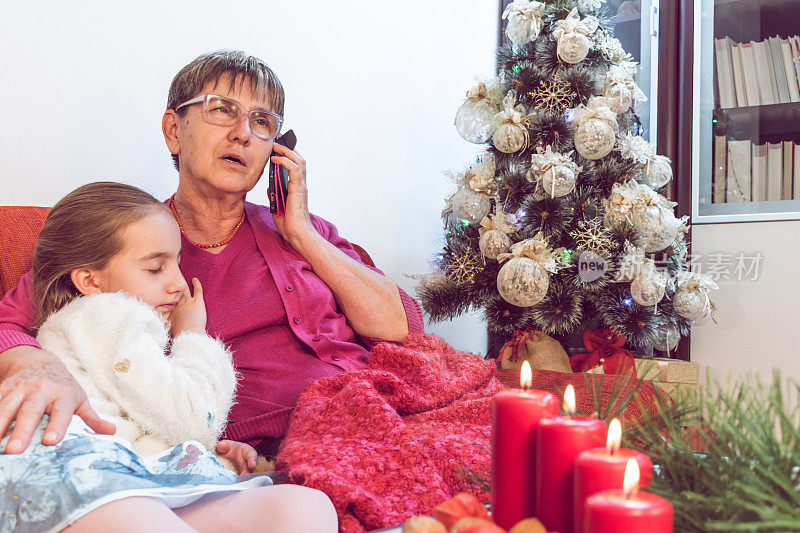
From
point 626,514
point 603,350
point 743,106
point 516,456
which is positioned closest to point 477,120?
point 603,350

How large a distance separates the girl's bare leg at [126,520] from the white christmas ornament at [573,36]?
6.33ft

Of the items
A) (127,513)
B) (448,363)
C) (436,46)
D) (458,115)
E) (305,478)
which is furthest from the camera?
(436,46)

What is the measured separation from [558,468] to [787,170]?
2704mm

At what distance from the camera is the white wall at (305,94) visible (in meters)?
1.56

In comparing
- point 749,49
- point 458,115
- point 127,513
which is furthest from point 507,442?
point 749,49

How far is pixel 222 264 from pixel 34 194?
0.46 m

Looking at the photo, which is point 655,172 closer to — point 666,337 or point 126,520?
point 666,337

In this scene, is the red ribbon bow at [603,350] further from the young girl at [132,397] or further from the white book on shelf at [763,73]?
the young girl at [132,397]

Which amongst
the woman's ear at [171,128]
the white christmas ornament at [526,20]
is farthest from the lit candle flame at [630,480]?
the white christmas ornament at [526,20]

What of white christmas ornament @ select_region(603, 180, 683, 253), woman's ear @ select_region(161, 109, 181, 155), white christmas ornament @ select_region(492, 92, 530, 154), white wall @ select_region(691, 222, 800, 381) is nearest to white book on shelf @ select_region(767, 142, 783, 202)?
white wall @ select_region(691, 222, 800, 381)

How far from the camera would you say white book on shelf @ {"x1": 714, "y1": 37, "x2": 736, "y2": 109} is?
9.18ft

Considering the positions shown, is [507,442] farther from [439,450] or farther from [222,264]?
[222,264]

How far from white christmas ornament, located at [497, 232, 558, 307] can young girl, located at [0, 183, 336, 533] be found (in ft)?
3.51

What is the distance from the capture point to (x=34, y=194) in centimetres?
155
